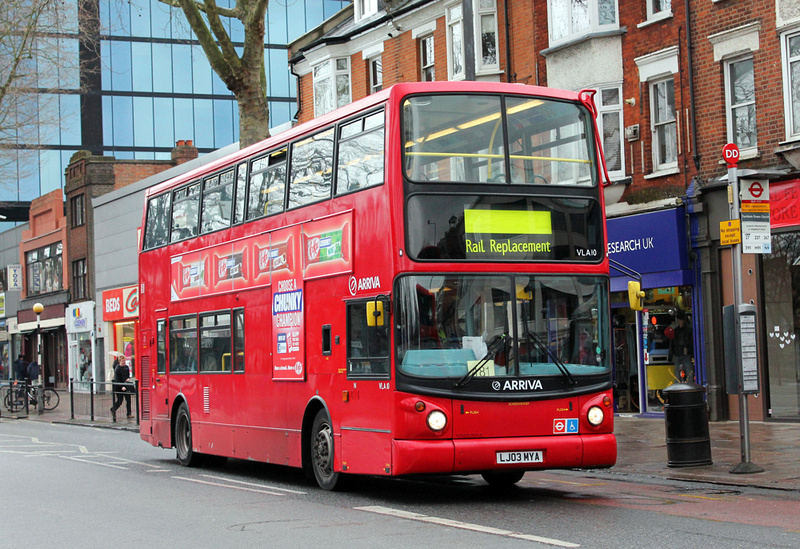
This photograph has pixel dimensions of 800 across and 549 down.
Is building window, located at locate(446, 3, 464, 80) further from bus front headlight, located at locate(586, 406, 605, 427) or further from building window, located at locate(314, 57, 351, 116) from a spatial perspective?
bus front headlight, located at locate(586, 406, 605, 427)

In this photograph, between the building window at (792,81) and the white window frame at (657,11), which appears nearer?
the building window at (792,81)

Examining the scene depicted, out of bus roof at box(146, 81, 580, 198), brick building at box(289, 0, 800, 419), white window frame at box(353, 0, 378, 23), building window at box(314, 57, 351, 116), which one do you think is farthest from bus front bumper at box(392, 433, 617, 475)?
white window frame at box(353, 0, 378, 23)

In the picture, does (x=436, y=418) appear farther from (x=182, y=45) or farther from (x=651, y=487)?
(x=182, y=45)

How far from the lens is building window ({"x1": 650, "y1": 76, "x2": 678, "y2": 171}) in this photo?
21594 mm

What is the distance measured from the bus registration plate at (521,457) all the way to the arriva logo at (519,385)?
61cm

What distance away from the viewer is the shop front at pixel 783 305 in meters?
19.0

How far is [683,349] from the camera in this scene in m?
21.5

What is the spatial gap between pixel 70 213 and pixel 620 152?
36534mm

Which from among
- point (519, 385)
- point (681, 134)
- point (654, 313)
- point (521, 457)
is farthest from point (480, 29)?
point (521, 457)

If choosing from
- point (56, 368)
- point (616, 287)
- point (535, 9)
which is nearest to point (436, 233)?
point (616, 287)

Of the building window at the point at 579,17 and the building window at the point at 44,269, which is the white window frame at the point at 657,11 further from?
the building window at the point at 44,269

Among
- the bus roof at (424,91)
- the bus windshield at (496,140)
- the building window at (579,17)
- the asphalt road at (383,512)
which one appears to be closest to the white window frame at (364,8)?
the building window at (579,17)

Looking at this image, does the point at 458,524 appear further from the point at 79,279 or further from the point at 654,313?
the point at 79,279

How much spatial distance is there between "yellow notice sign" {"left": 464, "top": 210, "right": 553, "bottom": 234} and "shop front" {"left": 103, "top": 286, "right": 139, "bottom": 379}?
36.6m
